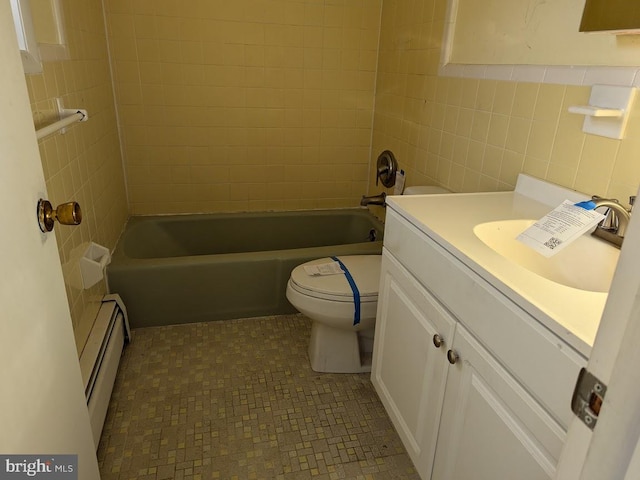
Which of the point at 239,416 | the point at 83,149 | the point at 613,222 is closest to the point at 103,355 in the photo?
the point at 239,416

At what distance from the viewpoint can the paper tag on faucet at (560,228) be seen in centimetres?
95

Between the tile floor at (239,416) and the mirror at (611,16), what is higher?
the mirror at (611,16)

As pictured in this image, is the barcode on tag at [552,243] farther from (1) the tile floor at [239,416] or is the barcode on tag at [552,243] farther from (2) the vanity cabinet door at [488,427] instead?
(1) the tile floor at [239,416]

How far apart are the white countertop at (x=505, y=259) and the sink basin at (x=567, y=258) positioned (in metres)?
0.04

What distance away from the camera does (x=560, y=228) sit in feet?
3.17

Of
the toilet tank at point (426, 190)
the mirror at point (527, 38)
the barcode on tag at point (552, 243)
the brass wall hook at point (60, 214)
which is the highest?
the mirror at point (527, 38)

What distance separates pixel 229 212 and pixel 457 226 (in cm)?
189

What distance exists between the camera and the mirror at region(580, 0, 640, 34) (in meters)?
1.03

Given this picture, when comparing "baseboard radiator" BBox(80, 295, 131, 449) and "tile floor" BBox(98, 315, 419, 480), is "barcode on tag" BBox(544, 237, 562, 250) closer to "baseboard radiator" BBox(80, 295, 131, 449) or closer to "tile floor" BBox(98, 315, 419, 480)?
"tile floor" BBox(98, 315, 419, 480)

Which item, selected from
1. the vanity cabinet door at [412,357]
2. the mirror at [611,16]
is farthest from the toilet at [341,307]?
the mirror at [611,16]

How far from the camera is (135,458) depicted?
144cm

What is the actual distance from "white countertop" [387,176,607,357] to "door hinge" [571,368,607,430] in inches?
9.7

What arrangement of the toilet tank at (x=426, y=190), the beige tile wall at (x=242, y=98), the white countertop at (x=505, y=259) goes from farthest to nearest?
the beige tile wall at (x=242, y=98) < the toilet tank at (x=426, y=190) < the white countertop at (x=505, y=259)

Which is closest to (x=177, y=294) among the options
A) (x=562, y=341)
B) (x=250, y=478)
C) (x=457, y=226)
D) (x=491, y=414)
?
(x=250, y=478)
